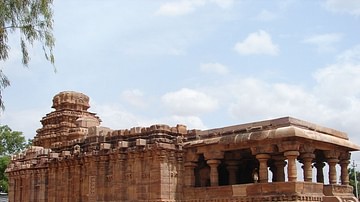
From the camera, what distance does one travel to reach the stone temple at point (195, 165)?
1611cm

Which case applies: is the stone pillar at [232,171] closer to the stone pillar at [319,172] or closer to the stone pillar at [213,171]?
the stone pillar at [213,171]

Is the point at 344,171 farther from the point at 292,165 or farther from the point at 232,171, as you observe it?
the point at 292,165

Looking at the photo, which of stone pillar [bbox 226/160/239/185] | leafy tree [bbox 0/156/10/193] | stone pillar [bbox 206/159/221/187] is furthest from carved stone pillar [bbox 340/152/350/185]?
leafy tree [bbox 0/156/10/193]

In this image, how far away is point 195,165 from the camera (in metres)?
18.6

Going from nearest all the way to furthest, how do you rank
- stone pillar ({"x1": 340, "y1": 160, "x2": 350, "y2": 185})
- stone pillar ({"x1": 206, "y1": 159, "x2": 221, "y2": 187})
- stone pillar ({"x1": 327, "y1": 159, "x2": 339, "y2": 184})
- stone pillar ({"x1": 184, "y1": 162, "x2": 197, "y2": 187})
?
stone pillar ({"x1": 206, "y1": 159, "x2": 221, "y2": 187}), stone pillar ({"x1": 327, "y1": 159, "x2": 339, "y2": 184}), stone pillar ({"x1": 184, "y1": 162, "x2": 197, "y2": 187}), stone pillar ({"x1": 340, "y1": 160, "x2": 350, "y2": 185})

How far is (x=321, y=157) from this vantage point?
62.6 ft

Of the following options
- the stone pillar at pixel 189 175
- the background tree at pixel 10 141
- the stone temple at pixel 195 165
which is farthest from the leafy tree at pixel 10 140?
the stone pillar at pixel 189 175

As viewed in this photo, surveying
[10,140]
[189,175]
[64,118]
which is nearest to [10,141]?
[10,140]

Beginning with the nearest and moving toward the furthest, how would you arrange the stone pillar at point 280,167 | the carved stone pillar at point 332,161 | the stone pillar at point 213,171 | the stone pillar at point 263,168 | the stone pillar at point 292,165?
the stone pillar at point 292,165
the stone pillar at point 263,168
the stone pillar at point 213,171
the carved stone pillar at point 332,161
the stone pillar at point 280,167

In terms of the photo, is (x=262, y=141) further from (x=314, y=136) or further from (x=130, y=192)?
(x=130, y=192)

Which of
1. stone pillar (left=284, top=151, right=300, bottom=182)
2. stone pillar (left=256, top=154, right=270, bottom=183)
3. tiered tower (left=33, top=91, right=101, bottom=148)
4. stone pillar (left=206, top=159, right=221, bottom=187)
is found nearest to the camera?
stone pillar (left=284, top=151, right=300, bottom=182)

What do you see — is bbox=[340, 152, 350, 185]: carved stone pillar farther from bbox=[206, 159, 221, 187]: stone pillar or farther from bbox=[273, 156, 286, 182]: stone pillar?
bbox=[206, 159, 221, 187]: stone pillar

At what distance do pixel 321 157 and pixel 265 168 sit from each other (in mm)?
3691

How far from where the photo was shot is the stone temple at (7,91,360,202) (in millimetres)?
16109
